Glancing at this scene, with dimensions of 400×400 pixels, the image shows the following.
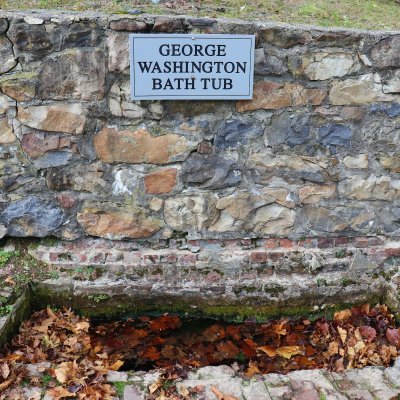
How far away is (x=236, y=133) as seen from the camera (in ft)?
10.00

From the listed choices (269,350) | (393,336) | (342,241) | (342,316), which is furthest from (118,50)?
(393,336)

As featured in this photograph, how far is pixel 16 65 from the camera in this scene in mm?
2830

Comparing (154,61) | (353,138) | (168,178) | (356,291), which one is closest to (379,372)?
(356,291)

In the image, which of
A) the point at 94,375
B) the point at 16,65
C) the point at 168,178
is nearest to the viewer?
the point at 94,375

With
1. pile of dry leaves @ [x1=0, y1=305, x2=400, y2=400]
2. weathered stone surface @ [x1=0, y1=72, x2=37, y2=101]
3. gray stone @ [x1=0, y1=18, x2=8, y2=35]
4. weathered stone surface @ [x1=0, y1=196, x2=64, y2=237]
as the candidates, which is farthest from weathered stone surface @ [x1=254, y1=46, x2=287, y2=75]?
pile of dry leaves @ [x1=0, y1=305, x2=400, y2=400]

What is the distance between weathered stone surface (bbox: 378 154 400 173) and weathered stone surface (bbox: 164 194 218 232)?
1088mm

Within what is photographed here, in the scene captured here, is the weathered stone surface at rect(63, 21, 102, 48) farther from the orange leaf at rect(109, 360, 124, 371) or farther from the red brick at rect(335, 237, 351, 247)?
the red brick at rect(335, 237, 351, 247)

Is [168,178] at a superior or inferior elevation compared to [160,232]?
superior

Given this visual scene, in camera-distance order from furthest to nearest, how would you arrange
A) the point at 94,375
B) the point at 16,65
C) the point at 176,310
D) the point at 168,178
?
the point at 176,310 < the point at 168,178 < the point at 16,65 < the point at 94,375

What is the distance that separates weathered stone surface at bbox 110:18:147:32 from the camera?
2777mm

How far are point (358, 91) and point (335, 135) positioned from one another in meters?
0.29

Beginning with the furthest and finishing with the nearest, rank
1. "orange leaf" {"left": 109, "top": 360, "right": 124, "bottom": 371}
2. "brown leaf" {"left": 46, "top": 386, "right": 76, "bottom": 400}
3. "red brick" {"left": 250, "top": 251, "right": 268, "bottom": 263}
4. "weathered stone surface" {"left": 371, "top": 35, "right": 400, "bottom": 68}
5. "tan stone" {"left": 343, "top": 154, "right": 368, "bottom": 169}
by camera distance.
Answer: "red brick" {"left": 250, "top": 251, "right": 268, "bottom": 263}, "tan stone" {"left": 343, "top": 154, "right": 368, "bottom": 169}, "weathered stone surface" {"left": 371, "top": 35, "right": 400, "bottom": 68}, "orange leaf" {"left": 109, "top": 360, "right": 124, "bottom": 371}, "brown leaf" {"left": 46, "top": 386, "right": 76, "bottom": 400}

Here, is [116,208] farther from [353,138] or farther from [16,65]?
[353,138]

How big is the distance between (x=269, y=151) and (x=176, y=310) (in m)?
1.21
